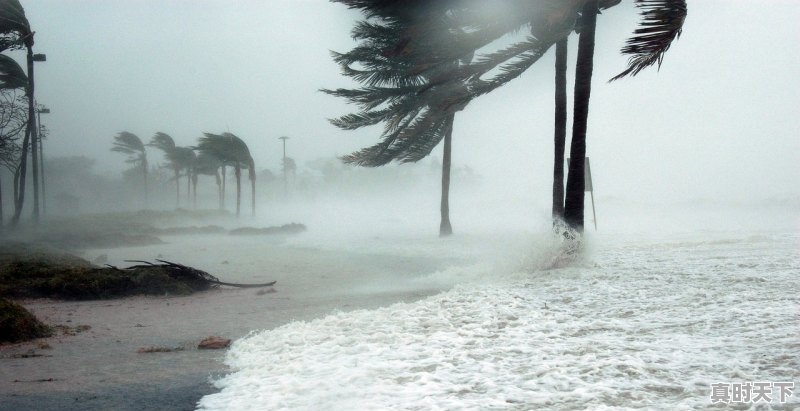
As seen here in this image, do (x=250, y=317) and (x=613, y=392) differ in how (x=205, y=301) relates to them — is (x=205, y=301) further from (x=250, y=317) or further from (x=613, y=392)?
(x=613, y=392)

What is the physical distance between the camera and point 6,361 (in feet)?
16.3

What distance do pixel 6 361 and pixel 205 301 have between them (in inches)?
152

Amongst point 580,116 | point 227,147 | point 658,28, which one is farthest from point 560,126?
point 227,147

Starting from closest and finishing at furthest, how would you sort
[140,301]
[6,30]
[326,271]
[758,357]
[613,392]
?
[613,392] → [758,357] → [140,301] → [326,271] → [6,30]

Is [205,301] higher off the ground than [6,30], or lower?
lower

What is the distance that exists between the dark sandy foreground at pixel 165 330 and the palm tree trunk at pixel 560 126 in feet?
9.38

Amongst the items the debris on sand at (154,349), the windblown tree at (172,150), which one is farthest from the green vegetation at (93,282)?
the windblown tree at (172,150)

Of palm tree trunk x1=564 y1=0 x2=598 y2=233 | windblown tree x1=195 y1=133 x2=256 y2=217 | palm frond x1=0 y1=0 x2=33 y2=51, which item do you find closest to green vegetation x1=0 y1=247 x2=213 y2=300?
palm tree trunk x1=564 y1=0 x2=598 y2=233

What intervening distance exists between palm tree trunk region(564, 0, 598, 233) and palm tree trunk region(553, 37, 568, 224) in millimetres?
1833

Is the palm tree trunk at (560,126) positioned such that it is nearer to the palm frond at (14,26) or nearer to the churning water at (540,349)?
the churning water at (540,349)

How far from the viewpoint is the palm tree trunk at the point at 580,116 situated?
10.2m

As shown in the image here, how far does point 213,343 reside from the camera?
17.6 feet

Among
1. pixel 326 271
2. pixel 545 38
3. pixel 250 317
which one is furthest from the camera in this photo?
pixel 326 271

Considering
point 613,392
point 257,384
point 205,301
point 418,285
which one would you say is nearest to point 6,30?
point 205,301
